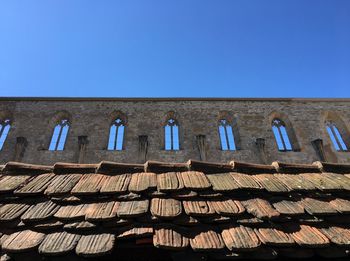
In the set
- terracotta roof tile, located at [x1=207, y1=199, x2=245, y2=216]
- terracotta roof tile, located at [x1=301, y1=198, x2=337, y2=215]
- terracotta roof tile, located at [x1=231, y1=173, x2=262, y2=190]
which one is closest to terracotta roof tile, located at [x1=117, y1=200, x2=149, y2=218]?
terracotta roof tile, located at [x1=207, y1=199, x2=245, y2=216]

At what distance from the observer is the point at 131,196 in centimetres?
183

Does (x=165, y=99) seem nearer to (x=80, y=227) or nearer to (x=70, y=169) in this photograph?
(x=70, y=169)

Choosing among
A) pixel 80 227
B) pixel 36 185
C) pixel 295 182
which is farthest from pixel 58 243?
pixel 295 182

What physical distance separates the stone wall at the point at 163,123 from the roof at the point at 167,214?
11.5 m

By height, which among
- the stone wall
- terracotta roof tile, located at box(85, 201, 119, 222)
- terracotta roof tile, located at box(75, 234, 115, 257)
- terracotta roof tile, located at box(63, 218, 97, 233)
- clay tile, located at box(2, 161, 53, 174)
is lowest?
terracotta roof tile, located at box(75, 234, 115, 257)

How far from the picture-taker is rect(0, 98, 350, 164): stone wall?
539 inches

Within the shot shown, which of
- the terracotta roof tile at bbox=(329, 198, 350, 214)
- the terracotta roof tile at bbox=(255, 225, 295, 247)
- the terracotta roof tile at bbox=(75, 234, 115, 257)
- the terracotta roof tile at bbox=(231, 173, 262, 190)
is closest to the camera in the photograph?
the terracotta roof tile at bbox=(75, 234, 115, 257)

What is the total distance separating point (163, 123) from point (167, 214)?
13.6m

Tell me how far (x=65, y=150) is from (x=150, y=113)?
212 inches

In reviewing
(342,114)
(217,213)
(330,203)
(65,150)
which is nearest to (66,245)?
(217,213)

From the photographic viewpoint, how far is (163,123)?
15.2 metres

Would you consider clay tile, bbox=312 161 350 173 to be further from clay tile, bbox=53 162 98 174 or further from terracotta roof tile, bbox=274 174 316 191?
clay tile, bbox=53 162 98 174

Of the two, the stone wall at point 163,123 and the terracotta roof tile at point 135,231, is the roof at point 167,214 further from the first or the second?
the stone wall at point 163,123

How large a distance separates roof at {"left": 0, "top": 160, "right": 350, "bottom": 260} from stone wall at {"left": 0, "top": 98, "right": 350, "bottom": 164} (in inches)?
454
